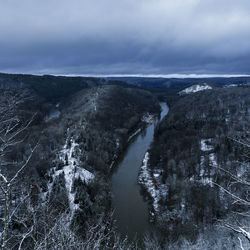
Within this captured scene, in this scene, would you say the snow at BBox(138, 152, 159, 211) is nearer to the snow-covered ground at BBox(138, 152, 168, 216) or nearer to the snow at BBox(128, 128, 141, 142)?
the snow-covered ground at BBox(138, 152, 168, 216)

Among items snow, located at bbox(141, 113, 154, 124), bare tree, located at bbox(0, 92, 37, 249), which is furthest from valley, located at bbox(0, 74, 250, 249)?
snow, located at bbox(141, 113, 154, 124)

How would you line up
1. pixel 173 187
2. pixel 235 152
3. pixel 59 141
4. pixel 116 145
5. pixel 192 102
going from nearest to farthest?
pixel 173 187 < pixel 235 152 < pixel 59 141 < pixel 116 145 < pixel 192 102

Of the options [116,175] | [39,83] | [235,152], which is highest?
[39,83]

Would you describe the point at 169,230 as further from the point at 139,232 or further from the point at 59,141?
the point at 59,141

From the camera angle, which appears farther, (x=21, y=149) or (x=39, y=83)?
(x=39, y=83)

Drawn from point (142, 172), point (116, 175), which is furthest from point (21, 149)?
point (142, 172)

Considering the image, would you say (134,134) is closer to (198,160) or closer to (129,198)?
(198,160)

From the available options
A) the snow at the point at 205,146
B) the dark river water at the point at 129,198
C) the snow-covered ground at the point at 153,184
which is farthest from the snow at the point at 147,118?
the snow-covered ground at the point at 153,184

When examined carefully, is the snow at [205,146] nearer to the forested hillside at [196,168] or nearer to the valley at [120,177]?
the forested hillside at [196,168]
